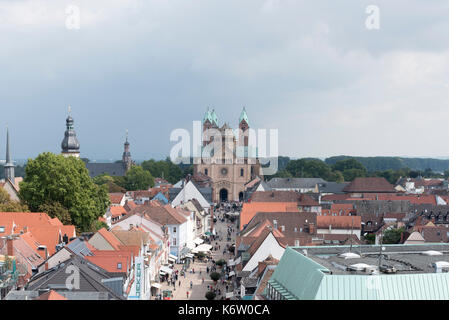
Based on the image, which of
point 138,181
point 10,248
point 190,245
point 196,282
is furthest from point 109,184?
point 10,248

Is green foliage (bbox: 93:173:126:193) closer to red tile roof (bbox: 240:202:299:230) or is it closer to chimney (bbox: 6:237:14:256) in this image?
red tile roof (bbox: 240:202:299:230)

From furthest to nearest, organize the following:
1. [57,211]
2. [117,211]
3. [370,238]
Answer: [117,211]
[370,238]
[57,211]

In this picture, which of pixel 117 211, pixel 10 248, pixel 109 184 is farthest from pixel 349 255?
pixel 109 184

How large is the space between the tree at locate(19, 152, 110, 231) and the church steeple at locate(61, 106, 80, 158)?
33450 millimetres

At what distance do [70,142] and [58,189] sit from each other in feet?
122

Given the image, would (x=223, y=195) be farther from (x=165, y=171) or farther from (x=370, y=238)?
(x=370, y=238)

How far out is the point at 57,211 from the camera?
6334 centimetres

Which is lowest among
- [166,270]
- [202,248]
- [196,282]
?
[196,282]

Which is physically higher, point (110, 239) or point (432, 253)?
point (432, 253)

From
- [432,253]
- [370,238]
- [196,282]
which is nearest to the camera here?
[432,253]

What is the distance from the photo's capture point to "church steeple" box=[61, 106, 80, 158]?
327ft

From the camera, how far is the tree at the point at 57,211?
6297 cm

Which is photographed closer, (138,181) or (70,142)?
(70,142)

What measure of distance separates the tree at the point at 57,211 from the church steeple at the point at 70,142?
36675 millimetres
